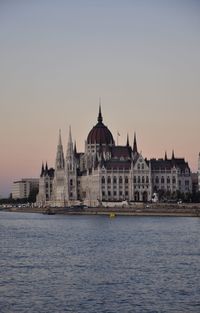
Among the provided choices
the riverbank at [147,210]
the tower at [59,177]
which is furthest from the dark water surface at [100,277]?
the tower at [59,177]

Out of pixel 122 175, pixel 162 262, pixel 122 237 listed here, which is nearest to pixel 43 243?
pixel 122 237

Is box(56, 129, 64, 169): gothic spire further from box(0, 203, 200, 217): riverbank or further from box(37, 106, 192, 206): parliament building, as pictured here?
box(0, 203, 200, 217): riverbank

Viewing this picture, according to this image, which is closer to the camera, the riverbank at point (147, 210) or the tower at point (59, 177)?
the riverbank at point (147, 210)

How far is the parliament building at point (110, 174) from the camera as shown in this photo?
465ft

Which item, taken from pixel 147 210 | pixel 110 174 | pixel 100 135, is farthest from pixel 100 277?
pixel 100 135

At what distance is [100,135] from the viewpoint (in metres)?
164

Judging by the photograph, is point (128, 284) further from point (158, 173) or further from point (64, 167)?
point (64, 167)

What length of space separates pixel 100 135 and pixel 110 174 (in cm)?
2299

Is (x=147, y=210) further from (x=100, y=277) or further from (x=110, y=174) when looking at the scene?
(x=100, y=277)

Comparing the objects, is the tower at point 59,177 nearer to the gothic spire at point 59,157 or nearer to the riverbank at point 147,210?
the gothic spire at point 59,157

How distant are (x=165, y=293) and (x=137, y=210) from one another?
88.5m

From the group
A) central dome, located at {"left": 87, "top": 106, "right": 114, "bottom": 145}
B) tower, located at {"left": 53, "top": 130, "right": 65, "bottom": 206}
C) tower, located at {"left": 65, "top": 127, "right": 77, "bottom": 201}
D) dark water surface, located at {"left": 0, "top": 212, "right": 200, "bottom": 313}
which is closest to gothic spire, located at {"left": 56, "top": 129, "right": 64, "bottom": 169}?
tower, located at {"left": 53, "top": 130, "right": 65, "bottom": 206}

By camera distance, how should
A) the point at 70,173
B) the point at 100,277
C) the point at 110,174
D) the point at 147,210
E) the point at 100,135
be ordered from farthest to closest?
the point at 70,173 < the point at 100,135 < the point at 110,174 < the point at 147,210 < the point at 100,277

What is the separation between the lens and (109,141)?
163000 millimetres
